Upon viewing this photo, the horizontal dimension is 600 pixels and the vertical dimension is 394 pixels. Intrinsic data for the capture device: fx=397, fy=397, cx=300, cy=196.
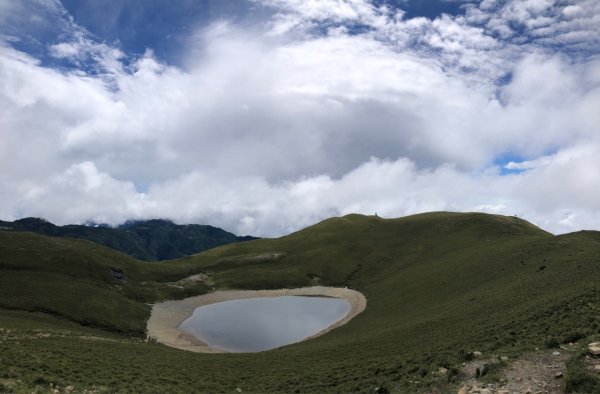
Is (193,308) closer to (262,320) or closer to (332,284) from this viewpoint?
(262,320)

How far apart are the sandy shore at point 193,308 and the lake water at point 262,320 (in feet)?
6.13

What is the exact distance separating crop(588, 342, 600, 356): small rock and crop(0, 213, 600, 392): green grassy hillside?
9.88 ft

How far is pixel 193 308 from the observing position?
92.0 meters

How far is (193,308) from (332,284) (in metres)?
40.9

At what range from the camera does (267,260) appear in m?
129

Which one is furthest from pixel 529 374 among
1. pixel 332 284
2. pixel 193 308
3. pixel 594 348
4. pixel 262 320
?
pixel 332 284

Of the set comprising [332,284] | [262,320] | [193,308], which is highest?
[332,284]

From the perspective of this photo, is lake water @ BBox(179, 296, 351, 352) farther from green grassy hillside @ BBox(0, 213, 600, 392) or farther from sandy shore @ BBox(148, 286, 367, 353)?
green grassy hillside @ BBox(0, 213, 600, 392)

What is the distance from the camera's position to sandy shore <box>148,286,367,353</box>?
65750 mm

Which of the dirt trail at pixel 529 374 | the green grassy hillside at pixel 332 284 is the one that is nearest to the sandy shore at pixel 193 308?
the green grassy hillside at pixel 332 284

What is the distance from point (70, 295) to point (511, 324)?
2787 inches

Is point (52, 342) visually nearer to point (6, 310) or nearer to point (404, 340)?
point (6, 310)

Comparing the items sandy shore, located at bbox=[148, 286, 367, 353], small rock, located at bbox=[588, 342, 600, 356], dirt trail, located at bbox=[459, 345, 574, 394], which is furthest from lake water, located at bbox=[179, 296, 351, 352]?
small rock, located at bbox=[588, 342, 600, 356]

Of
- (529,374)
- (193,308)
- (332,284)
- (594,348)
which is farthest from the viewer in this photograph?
(332,284)
